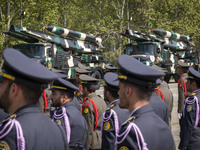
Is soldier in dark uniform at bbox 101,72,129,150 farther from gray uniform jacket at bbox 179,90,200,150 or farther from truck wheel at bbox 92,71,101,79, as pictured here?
truck wheel at bbox 92,71,101,79

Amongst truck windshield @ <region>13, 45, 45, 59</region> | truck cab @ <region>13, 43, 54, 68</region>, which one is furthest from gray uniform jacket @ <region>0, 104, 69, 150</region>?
truck windshield @ <region>13, 45, 45, 59</region>

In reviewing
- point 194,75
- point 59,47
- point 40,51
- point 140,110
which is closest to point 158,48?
point 59,47

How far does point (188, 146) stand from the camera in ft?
14.1

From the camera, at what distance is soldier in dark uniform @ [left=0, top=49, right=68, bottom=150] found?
6.89ft

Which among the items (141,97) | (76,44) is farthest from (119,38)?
(141,97)

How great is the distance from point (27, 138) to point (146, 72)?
100 cm

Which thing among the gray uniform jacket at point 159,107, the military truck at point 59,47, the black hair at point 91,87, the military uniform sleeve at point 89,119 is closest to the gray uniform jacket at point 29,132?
the gray uniform jacket at point 159,107

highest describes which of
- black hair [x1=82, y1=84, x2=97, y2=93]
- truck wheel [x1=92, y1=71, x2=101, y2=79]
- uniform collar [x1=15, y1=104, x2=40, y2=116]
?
uniform collar [x1=15, y1=104, x2=40, y2=116]

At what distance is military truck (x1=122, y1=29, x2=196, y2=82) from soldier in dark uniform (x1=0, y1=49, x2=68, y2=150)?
17822 mm

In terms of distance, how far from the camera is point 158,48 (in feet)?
69.6

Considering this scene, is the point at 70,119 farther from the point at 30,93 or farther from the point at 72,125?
the point at 30,93

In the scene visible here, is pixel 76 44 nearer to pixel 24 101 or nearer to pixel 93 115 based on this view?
pixel 93 115

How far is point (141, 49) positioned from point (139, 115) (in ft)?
61.7

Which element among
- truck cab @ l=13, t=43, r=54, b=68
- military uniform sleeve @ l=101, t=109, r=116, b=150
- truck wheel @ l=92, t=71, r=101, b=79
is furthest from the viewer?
truck wheel @ l=92, t=71, r=101, b=79
